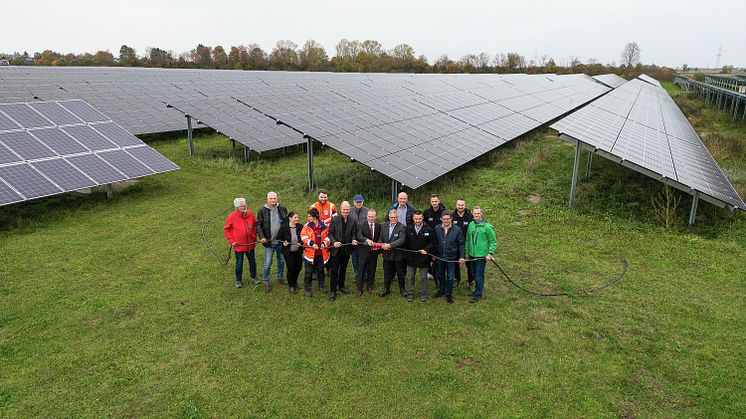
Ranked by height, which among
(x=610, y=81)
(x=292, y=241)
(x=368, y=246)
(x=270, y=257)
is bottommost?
(x=270, y=257)

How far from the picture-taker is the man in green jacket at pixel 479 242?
8602mm

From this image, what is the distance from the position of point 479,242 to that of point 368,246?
2057 mm

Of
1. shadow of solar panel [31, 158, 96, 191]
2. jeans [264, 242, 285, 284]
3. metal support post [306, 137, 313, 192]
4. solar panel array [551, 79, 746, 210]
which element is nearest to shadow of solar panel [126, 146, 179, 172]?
shadow of solar panel [31, 158, 96, 191]

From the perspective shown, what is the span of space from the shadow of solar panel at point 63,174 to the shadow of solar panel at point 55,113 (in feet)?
8.87

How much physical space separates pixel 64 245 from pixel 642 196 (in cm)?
1670

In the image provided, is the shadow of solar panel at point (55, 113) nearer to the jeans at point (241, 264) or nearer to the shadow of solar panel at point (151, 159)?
the shadow of solar panel at point (151, 159)

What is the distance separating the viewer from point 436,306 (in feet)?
28.8

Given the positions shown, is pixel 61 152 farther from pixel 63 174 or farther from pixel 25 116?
pixel 25 116

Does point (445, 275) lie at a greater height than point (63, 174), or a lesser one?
lesser

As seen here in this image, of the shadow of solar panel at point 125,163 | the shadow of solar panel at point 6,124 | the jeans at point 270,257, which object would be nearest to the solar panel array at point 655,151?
the jeans at point 270,257

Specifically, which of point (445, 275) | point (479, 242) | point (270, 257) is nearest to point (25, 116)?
point (270, 257)

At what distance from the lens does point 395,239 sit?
8.66 metres

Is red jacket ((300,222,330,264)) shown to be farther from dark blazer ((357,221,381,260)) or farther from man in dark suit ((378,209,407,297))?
man in dark suit ((378,209,407,297))

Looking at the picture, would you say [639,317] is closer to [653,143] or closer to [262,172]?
[653,143]
